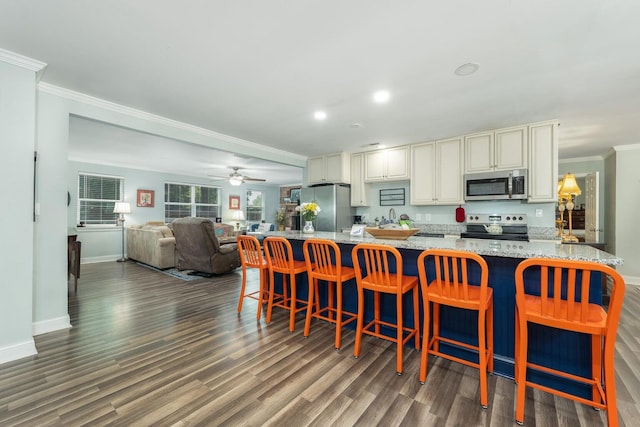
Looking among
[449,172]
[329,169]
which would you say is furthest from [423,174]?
[329,169]

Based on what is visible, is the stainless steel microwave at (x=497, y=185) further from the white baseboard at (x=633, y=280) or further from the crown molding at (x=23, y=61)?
the crown molding at (x=23, y=61)

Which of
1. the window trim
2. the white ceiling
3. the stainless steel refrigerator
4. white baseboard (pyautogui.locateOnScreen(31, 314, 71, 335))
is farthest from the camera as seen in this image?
the window trim

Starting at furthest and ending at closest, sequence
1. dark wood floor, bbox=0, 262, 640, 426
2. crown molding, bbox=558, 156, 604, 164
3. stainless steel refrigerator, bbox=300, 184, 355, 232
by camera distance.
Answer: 1. crown molding, bbox=558, 156, 604, 164
2. stainless steel refrigerator, bbox=300, 184, 355, 232
3. dark wood floor, bbox=0, 262, 640, 426

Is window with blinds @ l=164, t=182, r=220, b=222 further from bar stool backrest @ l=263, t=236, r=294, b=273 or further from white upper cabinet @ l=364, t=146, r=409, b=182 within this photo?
bar stool backrest @ l=263, t=236, r=294, b=273

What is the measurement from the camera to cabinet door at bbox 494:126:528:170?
3.77 metres

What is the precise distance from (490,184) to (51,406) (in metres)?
4.92

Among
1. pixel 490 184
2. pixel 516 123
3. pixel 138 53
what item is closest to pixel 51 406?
pixel 138 53

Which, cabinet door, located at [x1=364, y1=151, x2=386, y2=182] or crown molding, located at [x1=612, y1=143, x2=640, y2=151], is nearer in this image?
crown molding, located at [x1=612, y1=143, x2=640, y2=151]

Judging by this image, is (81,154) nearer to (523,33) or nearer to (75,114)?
(75,114)

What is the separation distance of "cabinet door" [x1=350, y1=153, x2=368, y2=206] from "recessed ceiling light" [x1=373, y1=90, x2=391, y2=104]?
2.35 m

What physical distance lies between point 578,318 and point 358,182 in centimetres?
415

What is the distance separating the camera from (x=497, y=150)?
397 centimetres

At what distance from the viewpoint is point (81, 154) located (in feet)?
19.5

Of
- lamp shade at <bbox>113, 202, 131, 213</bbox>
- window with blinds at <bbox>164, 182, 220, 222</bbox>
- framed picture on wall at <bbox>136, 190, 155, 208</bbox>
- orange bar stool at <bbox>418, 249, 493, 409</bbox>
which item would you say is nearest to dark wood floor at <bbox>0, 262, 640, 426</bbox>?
orange bar stool at <bbox>418, 249, 493, 409</bbox>
